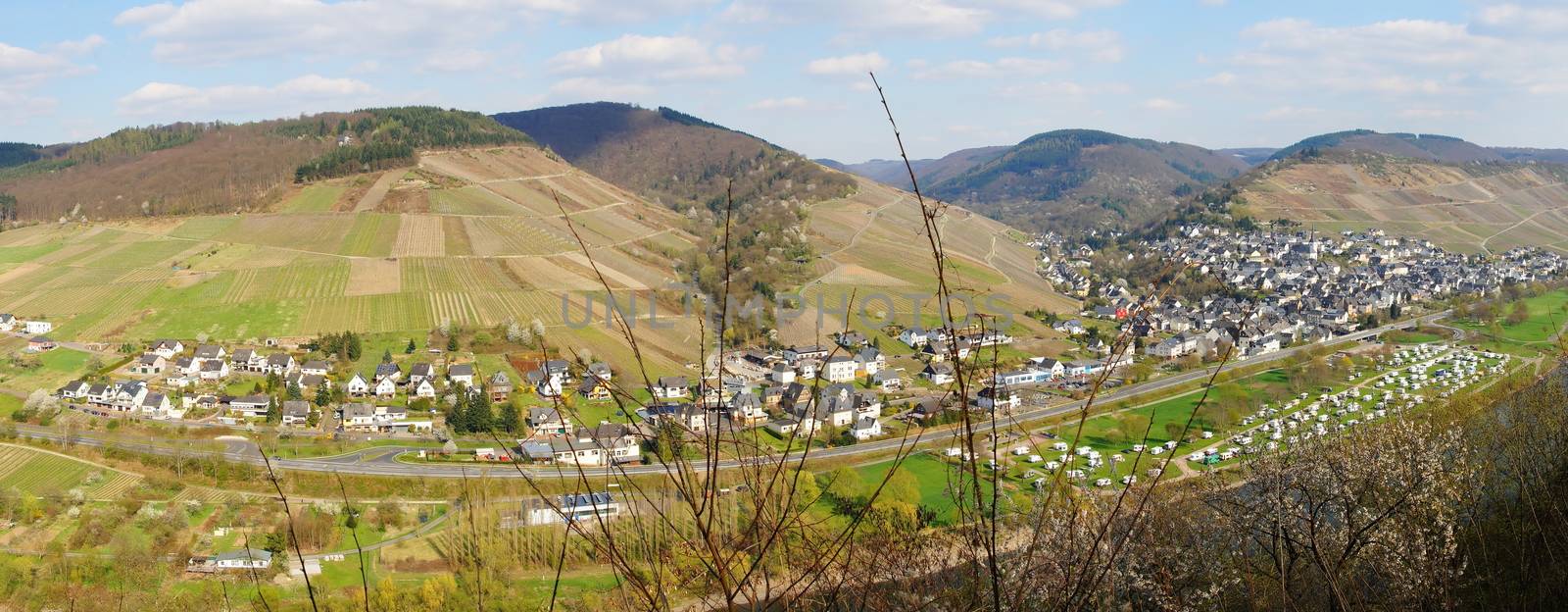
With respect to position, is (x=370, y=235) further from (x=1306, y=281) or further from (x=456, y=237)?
(x=1306, y=281)

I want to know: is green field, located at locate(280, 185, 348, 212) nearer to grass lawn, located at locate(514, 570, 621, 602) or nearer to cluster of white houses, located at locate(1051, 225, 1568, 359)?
grass lawn, located at locate(514, 570, 621, 602)

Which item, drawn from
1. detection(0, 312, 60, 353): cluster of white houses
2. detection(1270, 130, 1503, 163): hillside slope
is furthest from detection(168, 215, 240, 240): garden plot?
detection(1270, 130, 1503, 163): hillside slope

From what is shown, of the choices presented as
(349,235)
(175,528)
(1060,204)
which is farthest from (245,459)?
(1060,204)

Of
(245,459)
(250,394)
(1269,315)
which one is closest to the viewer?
(245,459)

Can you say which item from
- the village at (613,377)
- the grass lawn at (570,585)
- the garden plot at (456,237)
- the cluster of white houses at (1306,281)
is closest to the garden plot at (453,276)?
the garden plot at (456,237)

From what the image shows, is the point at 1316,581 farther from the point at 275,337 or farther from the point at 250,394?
the point at 275,337

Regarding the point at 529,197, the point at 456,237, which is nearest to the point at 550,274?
the point at 456,237
